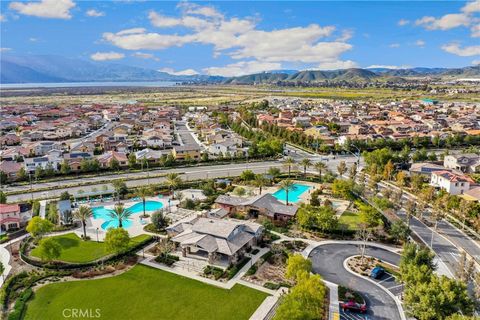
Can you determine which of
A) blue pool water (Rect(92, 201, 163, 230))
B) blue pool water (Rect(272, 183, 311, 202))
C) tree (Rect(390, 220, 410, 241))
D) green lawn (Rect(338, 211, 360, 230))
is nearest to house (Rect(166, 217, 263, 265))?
blue pool water (Rect(92, 201, 163, 230))

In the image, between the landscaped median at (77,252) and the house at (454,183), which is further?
the house at (454,183)

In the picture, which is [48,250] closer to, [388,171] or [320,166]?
[320,166]

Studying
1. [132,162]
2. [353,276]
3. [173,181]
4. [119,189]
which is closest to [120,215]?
[119,189]

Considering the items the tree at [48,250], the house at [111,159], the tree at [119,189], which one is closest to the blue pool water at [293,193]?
the tree at [119,189]

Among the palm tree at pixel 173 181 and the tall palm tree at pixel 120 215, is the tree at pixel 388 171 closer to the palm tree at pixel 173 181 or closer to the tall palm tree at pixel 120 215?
the palm tree at pixel 173 181

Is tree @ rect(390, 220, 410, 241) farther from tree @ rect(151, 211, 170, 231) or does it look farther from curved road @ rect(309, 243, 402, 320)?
tree @ rect(151, 211, 170, 231)

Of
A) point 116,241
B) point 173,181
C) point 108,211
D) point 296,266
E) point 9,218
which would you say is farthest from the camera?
point 173,181

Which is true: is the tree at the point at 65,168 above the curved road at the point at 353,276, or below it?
above
